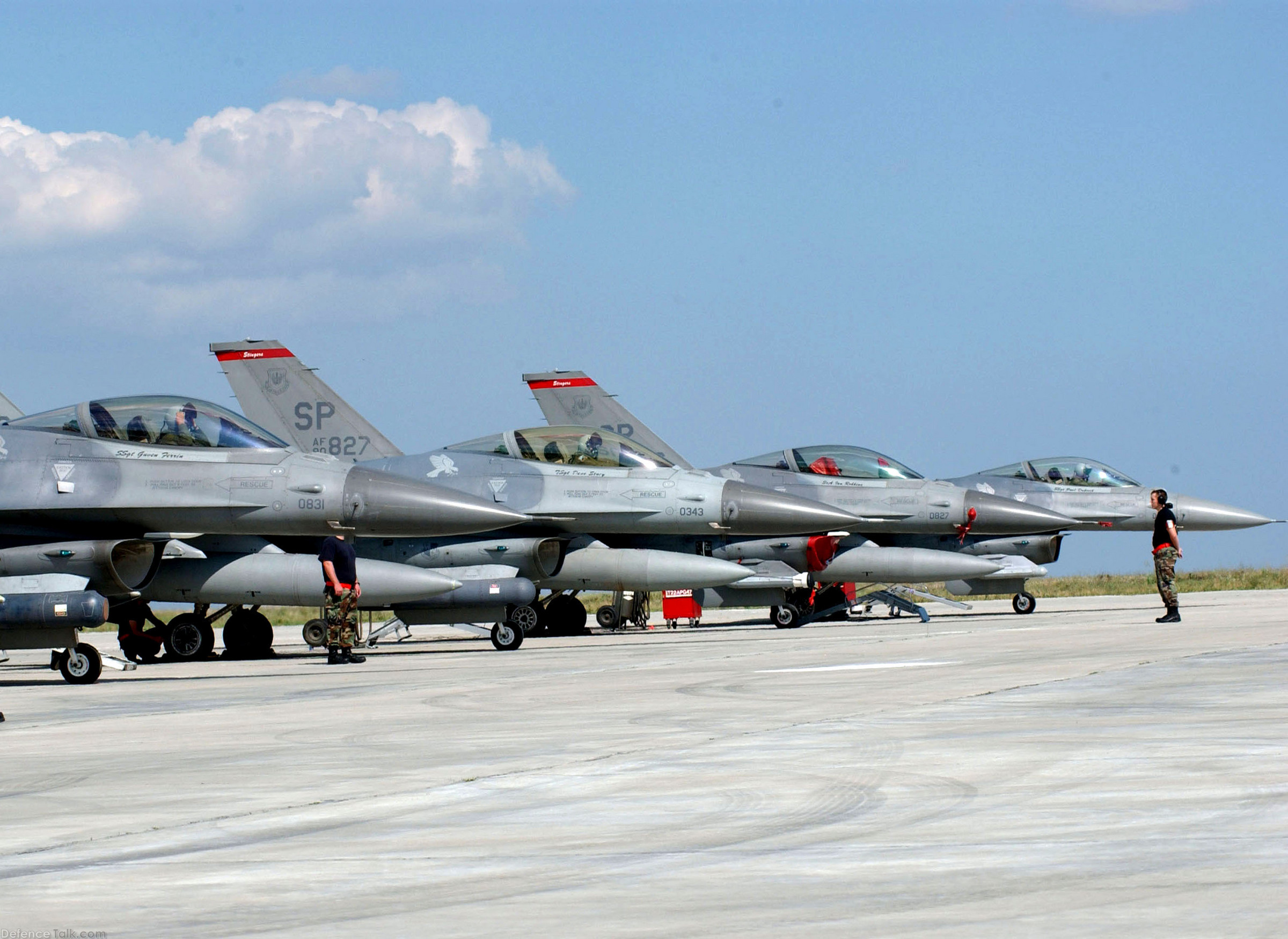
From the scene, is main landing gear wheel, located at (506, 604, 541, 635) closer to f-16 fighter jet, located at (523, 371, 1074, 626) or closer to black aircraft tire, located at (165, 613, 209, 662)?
f-16 fighter jet, located at (523, 371, 1074, 626)

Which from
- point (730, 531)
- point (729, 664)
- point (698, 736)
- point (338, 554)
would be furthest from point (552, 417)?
point (698, 736)

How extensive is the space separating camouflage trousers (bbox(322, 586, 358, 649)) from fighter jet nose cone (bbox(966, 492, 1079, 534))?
12343mm

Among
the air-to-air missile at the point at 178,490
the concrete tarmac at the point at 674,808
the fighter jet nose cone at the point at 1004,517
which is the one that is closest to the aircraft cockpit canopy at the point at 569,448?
the air-to-air missile at the point at 178,490

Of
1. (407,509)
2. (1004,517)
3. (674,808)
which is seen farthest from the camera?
(1004,517)

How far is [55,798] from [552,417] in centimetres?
2098

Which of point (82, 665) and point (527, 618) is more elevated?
point (527, 618)

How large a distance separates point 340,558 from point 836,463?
11406mm

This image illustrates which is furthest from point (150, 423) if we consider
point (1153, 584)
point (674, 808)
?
point (1153, 584)

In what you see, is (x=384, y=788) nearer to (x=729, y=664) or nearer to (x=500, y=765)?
(x=500, y=765)

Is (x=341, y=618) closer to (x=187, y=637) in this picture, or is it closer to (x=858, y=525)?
(x=187, y=637)

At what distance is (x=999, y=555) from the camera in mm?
28422

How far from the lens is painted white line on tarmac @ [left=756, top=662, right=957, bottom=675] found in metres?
12.7

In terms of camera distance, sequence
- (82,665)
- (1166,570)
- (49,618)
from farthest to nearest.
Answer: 1. (1166,570)
2. (82,665)
3. (49,618)

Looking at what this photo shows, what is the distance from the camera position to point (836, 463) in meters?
25.5
